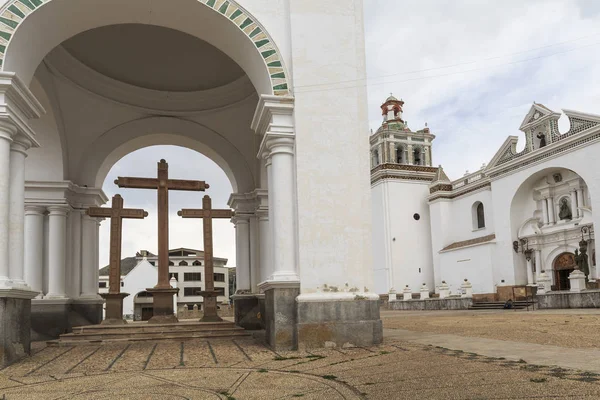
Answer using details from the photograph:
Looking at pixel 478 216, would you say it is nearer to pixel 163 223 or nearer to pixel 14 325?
pixel 163 223

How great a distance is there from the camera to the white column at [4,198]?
694 cm

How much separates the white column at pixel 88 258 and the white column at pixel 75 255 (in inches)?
3.9

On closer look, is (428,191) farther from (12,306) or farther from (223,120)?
(12,306)

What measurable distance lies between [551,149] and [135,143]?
1956 centimetres

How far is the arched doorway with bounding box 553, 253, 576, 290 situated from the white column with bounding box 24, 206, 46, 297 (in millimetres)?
22541

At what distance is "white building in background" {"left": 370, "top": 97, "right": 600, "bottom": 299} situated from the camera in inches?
995

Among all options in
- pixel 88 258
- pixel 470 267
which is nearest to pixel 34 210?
pixel 88 258

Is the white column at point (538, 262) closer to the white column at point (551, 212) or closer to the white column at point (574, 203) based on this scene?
the white column at point (551, 212)

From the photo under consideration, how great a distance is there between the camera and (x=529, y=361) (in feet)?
17.9

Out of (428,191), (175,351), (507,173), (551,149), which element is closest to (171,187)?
(175,351)

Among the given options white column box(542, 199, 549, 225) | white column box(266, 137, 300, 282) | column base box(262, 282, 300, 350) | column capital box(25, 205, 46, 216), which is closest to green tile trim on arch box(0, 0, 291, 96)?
white column box(266, 137, 300, 282)

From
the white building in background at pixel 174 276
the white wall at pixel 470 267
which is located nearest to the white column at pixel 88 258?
the white wall at pixel 470 267

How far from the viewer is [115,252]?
10742mm

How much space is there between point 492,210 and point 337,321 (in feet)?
81.7
